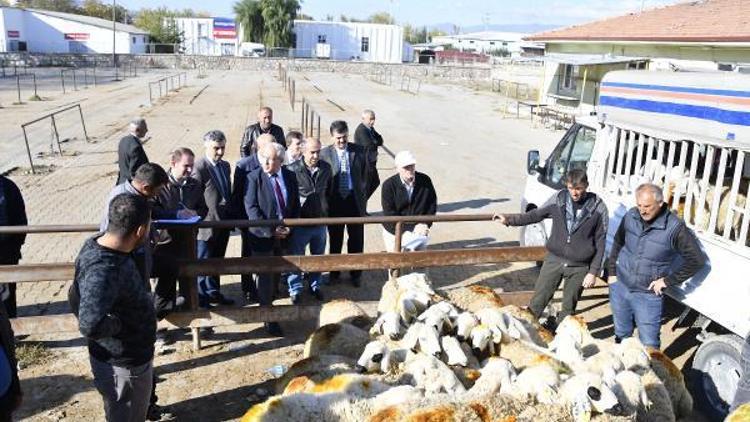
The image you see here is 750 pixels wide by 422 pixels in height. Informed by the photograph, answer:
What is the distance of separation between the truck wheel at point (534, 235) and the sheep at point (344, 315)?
12.5ft

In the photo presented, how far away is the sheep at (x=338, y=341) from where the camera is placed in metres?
4.22

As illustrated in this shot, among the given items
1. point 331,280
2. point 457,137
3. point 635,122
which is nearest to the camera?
point 635,122

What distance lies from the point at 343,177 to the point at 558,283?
9.59 feet

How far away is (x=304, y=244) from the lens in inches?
271

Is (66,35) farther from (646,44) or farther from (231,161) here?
(646,44)

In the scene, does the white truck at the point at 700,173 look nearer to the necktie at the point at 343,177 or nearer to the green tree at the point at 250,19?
the necktie at the point at 343,177

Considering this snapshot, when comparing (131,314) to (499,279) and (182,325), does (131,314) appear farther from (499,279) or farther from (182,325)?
(499,279)

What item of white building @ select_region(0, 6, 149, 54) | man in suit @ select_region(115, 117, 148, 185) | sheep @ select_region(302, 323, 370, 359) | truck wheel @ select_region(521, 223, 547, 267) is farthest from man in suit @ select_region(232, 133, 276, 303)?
white building @ select_region(0, 6, 149, 54)

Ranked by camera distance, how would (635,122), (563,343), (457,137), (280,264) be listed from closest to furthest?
(563,343)
(280,264)
(635,122)
(457,137)

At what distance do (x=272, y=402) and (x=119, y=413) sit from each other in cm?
119

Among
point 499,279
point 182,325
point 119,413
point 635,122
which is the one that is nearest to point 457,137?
point 499,279

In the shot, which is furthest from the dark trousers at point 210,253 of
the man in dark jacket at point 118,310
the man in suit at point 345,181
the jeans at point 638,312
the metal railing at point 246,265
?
the jeans at point 638,312

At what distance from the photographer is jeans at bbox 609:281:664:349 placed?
5074 mm

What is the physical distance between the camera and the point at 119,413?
3691 millimetres
